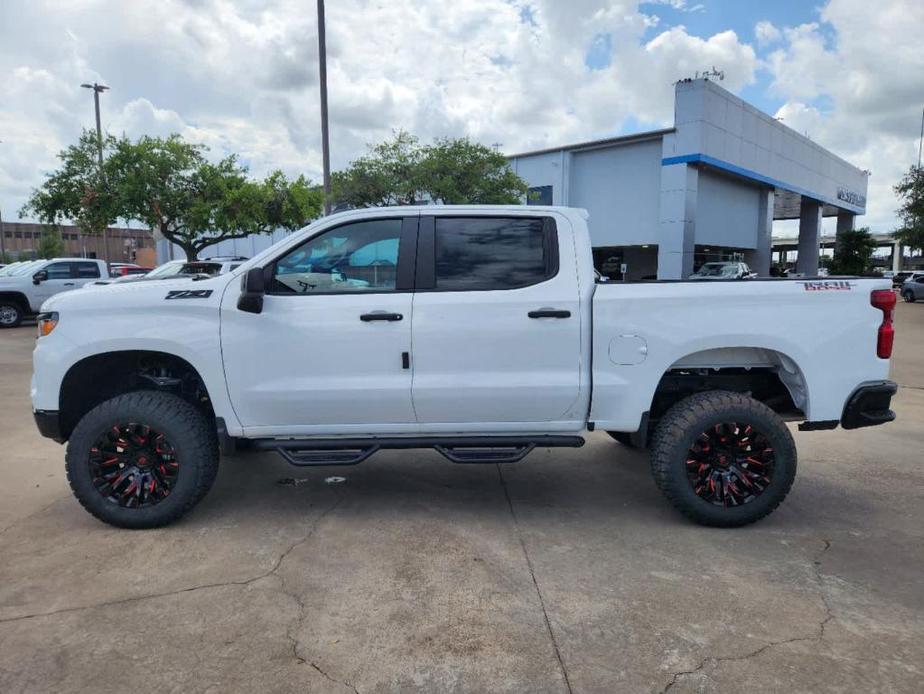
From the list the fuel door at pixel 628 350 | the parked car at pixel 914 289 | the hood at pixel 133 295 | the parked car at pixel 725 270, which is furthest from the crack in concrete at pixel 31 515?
the parked car at pixel 914 289

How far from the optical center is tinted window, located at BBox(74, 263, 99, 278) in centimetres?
1734

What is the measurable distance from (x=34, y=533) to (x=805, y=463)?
573 centimetres

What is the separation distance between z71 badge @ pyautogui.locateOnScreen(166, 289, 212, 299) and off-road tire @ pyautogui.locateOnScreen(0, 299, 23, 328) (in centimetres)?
1584

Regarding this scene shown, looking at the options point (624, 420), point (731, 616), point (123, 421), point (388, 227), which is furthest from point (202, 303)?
point (731, 616)

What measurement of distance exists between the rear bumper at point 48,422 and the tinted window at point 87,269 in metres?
15.5

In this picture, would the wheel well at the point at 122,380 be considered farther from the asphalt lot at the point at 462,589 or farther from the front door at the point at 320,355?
the asphalt lot at the point at 462,589

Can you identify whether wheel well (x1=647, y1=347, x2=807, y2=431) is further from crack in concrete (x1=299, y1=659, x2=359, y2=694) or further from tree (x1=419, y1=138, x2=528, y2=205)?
tree (x1=419, y1=138, x2=528, y2=205)

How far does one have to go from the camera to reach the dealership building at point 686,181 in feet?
89.1

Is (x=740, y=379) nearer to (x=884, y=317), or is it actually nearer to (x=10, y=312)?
(x=884, y=317)

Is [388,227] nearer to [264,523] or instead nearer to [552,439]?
[552,439]

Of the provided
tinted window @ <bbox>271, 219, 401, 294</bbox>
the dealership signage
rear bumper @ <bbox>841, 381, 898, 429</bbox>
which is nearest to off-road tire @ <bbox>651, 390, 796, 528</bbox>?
rear bumper @ <bbox>841, 381, 898, 429</bbox>

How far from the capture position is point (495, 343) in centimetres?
390

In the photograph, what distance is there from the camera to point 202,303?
3.91 meters

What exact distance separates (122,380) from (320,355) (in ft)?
5.06
